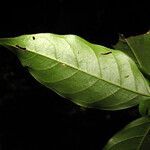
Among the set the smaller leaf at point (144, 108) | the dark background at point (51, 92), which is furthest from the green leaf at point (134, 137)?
the dark background at point (51, 92)

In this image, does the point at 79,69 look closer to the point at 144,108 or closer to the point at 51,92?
the point at 144,108

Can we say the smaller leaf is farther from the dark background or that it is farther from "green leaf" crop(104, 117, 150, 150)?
the dark background

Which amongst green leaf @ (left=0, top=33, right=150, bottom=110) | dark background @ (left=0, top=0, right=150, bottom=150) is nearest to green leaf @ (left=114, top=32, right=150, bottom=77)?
green leaf @ (left=0, top=33, right=150, bottom=110)

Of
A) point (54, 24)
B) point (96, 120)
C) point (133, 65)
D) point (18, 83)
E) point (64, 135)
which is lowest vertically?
point (64, 135)

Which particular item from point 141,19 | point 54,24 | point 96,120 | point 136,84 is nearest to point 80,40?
point 136,84

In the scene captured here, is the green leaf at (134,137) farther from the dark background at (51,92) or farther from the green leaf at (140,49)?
the dark background at (51,92)

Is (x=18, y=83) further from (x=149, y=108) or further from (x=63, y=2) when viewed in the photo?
(x=149, y=108)

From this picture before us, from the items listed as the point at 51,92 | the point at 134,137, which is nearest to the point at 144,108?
the point at 134,137
